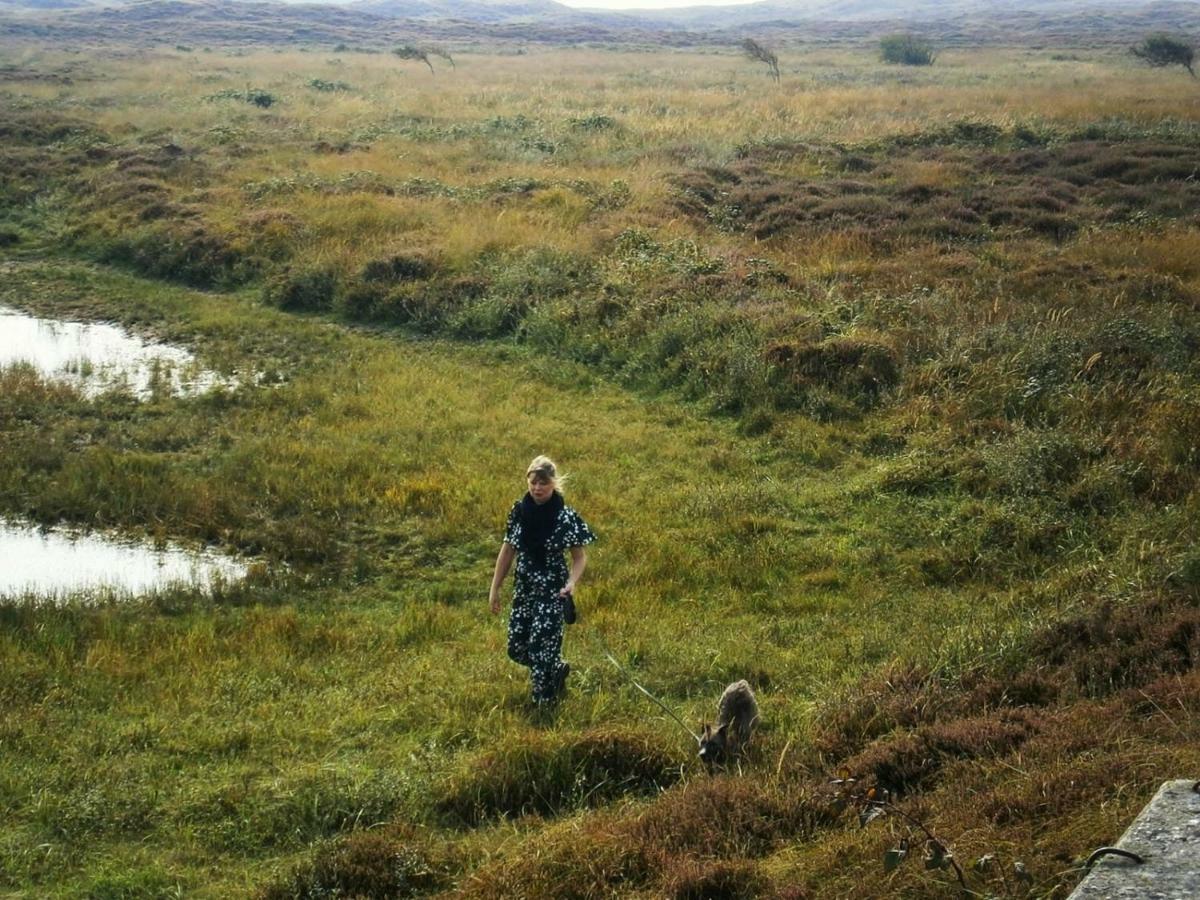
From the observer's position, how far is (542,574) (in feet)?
25.3

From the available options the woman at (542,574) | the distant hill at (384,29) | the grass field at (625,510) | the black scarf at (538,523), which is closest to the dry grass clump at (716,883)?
the grass field at (625,510)

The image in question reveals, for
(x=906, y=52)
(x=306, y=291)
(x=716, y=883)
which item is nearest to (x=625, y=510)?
(x=716, y=883)

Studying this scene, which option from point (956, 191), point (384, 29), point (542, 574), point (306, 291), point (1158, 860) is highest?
point (384, 29)

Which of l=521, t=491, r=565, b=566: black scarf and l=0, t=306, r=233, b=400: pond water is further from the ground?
l=521, t=491, r=565, b=566: black scarf

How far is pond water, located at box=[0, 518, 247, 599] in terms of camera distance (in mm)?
10234

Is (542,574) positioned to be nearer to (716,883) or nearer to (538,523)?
(538,523)

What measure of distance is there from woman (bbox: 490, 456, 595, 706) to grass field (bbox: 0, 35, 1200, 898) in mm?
319

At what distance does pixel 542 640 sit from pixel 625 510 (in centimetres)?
425

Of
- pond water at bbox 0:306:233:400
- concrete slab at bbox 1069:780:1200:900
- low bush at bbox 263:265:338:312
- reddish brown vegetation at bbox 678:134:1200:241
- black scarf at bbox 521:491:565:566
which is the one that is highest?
reddish brown vegetation at bbox 678:134:1200:241

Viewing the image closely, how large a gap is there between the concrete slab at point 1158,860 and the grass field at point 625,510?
257mm

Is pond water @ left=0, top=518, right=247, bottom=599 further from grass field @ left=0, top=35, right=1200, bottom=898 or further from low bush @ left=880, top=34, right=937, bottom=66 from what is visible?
low bush @ left=880, top=34, right=937, bottom=66

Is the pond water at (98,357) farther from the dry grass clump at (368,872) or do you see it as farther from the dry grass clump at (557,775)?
the dry grass clump at (368,872)

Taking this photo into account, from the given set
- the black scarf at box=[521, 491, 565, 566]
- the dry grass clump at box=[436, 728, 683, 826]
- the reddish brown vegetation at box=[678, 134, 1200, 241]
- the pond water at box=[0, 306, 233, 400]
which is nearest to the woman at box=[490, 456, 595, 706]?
the black scarf at box=[521, 491, 565, 566]

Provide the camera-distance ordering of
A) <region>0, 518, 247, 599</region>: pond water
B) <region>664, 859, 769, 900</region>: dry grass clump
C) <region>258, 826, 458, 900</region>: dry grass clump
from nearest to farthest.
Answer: <region>664, 859, 769, 900</region>: dry grass clump → <region>258, 826, 458, 900</region>: dry grass clump → <region>0, 518, 247, 599</region>: pond water
